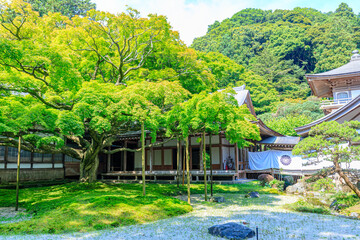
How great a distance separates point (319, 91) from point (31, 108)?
22467 millimetres

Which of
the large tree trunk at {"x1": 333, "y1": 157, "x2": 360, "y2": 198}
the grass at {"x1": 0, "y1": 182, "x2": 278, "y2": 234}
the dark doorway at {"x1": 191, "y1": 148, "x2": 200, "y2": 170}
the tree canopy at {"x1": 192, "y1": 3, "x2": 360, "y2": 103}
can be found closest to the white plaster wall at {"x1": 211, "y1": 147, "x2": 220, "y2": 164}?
the dark doorway at {"x1": 191, "y1": 148, "x2": 200, "y2": 170}

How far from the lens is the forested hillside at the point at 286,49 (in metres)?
45.1

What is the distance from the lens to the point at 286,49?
5434 cm

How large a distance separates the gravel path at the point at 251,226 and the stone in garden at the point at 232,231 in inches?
7.8

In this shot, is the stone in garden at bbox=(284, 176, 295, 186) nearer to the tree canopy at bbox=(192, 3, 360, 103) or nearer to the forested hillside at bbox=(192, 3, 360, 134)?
the forested hillside at bbox=(192, 3, 360, 134)

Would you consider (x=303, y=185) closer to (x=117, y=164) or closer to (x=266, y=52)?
(x=117, y=164)

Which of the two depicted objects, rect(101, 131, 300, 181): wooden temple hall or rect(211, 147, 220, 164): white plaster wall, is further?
rect(211, 147, 220, 164): white plaster wall

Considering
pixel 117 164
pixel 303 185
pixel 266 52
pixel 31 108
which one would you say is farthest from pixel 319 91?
pixel 266 52

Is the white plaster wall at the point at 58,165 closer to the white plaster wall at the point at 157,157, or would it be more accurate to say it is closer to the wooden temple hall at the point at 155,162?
the wooden temple hall at the point at 155,162

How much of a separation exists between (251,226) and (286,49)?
54.3 metres

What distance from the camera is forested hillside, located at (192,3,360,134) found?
148 ft

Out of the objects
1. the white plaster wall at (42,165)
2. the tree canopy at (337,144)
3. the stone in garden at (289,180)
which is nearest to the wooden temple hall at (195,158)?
the stone in garden at (289,180)

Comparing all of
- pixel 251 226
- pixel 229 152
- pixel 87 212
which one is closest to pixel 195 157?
pixel 229 152

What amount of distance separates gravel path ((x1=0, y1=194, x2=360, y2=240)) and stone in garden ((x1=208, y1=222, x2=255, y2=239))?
0.20 metres
